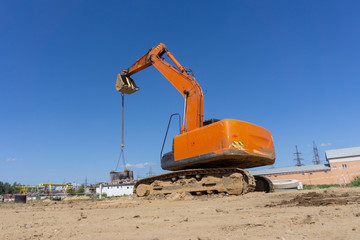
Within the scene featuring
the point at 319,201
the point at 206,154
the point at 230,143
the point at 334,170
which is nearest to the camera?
the point at 319,201

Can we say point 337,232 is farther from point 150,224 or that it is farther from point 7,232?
point 7,232

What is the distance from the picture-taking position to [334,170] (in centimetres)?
4391

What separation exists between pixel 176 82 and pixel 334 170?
45.0m

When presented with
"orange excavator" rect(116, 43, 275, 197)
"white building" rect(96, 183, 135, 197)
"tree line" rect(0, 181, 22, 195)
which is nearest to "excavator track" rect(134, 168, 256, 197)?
"orange excavator" rect(116, 43, 275, 197)

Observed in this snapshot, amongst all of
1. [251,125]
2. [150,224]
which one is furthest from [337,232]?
[251,125]

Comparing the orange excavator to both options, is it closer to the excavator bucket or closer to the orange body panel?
the orange body panel

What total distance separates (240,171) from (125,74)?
8688mm

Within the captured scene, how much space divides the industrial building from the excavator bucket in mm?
42297

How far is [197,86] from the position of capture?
9.47 m

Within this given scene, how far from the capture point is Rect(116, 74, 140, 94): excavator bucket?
43.0 feet

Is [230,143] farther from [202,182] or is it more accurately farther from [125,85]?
[125,85]

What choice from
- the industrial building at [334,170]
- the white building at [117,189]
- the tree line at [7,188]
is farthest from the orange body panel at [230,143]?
the tree line at [7,188]

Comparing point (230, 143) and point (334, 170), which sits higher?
point (230, 143)

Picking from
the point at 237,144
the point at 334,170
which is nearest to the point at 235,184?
the point at 237,144
